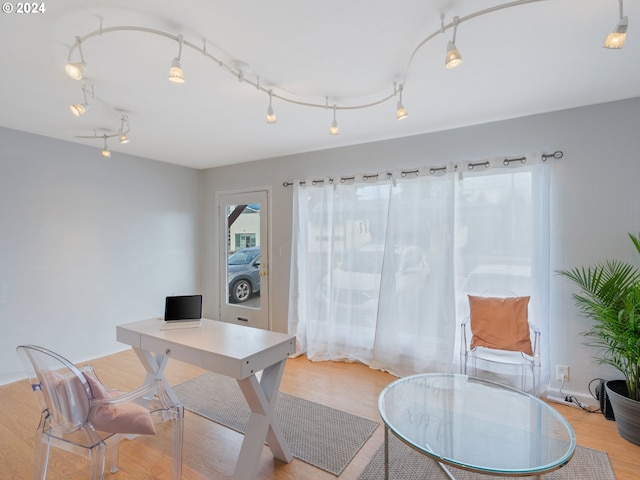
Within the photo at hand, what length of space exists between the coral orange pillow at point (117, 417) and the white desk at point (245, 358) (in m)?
0.34

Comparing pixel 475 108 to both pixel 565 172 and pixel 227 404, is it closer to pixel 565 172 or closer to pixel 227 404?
pixel 565 172

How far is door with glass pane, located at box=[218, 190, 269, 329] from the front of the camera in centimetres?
432

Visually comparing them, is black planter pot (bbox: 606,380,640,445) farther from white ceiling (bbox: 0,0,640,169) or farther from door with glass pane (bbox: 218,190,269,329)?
door with glass pane (bbox: 218,190,269,329)

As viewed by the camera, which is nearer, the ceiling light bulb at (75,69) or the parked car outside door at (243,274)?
the ceiling light bulb at (75,69)

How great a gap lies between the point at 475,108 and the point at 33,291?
452cm

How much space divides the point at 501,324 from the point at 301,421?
1.82 metres

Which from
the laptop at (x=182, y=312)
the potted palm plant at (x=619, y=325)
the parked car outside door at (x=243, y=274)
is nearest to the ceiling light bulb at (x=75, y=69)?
the laptop at (x=182, y=312)

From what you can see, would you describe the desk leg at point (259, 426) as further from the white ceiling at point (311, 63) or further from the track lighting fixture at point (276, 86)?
the white ceiling at point (311, 63)

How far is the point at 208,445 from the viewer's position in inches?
84.5

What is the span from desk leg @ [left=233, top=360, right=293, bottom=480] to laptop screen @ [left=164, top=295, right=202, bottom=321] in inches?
30.2

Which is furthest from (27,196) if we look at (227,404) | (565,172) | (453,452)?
(565,172)

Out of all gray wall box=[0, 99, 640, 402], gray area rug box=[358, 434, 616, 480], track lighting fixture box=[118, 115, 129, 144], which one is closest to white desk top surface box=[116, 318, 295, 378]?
gray area rug box=[358, 434, 616, 480]

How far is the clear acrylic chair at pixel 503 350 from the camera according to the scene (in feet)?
8.56

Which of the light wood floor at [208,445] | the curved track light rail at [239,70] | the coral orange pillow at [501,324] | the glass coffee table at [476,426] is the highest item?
the curved track light rail at [239,70]
